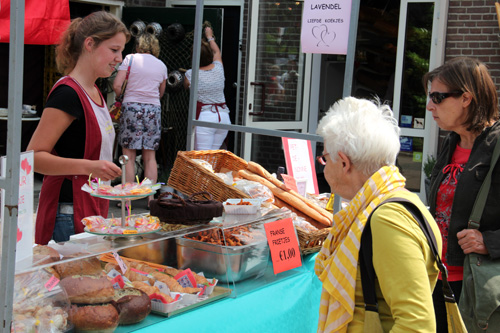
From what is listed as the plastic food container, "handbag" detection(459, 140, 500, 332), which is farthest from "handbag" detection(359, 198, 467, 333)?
the plastic food container

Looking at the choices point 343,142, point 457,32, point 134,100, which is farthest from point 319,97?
point 343,142

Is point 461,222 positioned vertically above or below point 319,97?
below

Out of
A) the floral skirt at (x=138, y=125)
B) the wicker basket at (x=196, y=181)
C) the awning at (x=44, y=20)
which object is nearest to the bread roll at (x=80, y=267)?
the wicker basket at (x=196, y=181)

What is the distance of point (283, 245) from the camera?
2779 millimetres

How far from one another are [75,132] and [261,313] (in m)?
1.07

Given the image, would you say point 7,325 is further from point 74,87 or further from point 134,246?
point 74,87

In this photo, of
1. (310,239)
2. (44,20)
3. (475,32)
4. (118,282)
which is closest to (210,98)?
(44,20)

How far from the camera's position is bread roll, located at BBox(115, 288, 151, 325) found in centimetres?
194

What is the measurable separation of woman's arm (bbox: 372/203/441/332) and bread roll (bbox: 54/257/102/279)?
98 centimetres

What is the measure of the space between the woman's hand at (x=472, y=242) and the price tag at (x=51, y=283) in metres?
1.52

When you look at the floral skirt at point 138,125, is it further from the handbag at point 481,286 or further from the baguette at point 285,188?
the handbag at point 481,286

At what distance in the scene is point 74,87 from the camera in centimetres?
249

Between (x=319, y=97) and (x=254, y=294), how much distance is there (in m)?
6.34

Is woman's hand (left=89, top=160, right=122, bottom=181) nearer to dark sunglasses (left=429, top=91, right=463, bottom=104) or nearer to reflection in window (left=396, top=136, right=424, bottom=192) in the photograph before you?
dark sunglasses (left=429, top=91, right=463, bottom=104)
